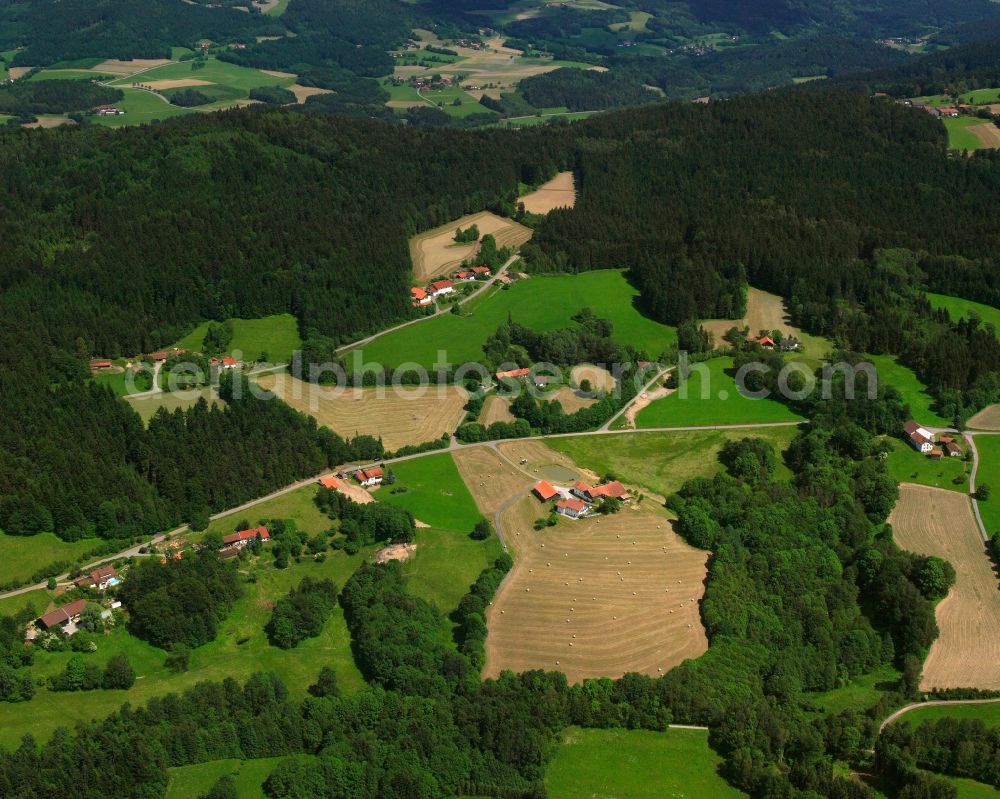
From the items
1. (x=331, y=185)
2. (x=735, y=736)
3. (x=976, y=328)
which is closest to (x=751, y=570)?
(x=735, y=736)

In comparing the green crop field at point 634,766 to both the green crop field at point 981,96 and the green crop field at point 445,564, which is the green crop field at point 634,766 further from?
the green crop field at point 981,96

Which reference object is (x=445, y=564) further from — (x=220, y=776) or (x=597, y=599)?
(x=220, y=776)

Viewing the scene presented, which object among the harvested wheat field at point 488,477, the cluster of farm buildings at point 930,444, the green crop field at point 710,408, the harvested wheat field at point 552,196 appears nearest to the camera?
the harvested wheat field at point 488,477

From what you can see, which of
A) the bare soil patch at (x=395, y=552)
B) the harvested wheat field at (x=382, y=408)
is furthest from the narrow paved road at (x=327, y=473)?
the bare soil patch at (x=395, y=552)

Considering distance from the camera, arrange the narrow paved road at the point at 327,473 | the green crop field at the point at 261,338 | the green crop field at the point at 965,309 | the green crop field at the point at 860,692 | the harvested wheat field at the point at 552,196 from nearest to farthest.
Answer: the green crop field at the point at 860,692 < the narrow paved road at the point at 327,473 < the green crop field at the point at 261,338 < the green crop field at the point at 965,309 < the harvested wheat field at the point at 552,196

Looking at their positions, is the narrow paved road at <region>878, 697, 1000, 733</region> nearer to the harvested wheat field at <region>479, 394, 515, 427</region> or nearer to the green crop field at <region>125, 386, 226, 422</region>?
the harvested wheat field at <region>479, 394, 515, 427</region>

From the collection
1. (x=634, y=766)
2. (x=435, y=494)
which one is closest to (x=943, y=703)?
(x=634, y=766)
